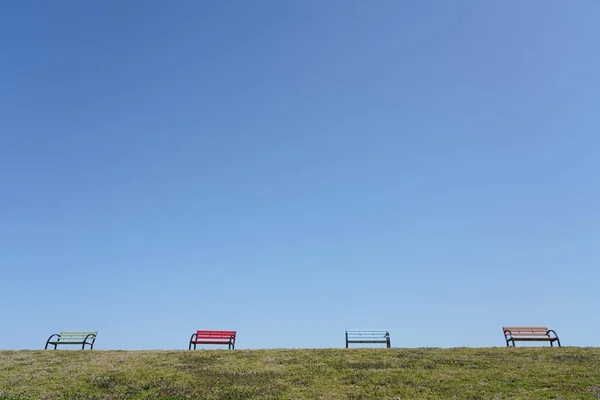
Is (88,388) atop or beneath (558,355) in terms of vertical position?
beneath

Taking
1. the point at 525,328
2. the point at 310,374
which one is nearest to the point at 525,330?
the point at 525,328

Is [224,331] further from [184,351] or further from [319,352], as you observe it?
[319,352]

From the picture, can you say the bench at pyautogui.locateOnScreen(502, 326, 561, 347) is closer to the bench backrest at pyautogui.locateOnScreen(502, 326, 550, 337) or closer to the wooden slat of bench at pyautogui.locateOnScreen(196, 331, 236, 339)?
the bench backrest at pyautogui.locateOnScreen(502, 326, 550, 337)

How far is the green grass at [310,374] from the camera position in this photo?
16.5 metres

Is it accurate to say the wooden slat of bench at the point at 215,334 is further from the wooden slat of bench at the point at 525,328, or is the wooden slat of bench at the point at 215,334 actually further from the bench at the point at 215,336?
the wooden slat of bench at the point at 525,328

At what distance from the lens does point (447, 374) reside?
18.8m

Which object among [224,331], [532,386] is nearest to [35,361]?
[224,331]

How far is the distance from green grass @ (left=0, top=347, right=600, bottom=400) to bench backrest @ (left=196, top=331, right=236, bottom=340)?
3453 mm

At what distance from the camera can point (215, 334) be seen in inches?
1117

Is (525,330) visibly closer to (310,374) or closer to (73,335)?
(310,374)

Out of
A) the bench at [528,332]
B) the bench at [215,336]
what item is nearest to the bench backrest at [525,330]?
the bench at [528,332]

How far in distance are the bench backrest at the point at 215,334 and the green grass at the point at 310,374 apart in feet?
11.3

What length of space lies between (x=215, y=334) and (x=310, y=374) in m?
10.9

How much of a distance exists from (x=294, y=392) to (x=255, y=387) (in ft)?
5.83
